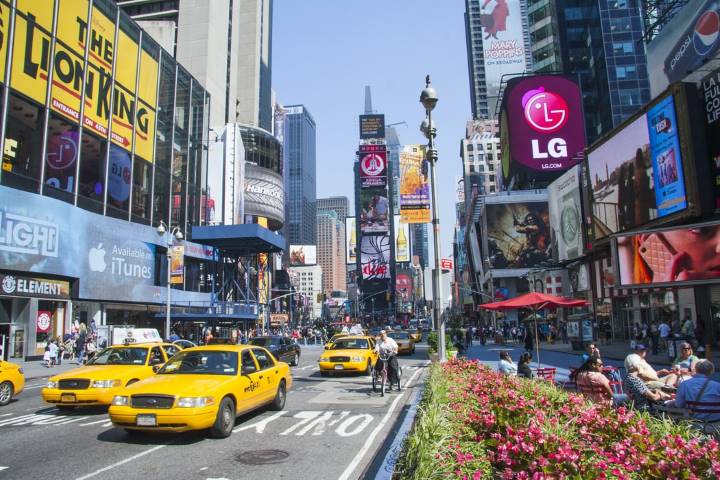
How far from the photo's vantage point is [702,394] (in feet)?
24.8

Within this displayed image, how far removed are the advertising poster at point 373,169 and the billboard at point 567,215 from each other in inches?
3384

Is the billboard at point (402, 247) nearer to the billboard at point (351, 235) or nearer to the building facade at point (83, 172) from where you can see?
the billboard at point (351, 235)

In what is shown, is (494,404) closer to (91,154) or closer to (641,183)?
(641,183)

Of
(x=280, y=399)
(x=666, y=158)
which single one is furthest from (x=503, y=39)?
(x=280, y=399)

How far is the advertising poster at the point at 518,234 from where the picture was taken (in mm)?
78062

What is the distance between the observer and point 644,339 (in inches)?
1246

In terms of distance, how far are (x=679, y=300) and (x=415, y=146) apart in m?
34.2

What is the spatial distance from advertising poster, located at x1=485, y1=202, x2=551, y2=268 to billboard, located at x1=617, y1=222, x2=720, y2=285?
52.0 m

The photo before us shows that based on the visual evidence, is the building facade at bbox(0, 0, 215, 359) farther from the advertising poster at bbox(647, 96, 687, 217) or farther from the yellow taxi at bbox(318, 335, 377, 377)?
the advertising poster at bbox(647, 96, 687, 217)

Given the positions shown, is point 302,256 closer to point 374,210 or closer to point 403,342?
point 374,210

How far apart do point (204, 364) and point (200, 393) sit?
152 centimetres

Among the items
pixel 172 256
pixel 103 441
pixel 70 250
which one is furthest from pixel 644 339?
pixel 70 250

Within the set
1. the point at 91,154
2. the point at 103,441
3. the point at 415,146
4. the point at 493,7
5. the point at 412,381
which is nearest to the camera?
the point at 103,441

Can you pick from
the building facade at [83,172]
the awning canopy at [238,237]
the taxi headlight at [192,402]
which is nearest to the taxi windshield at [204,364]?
the taxi headlight at [192,402]
